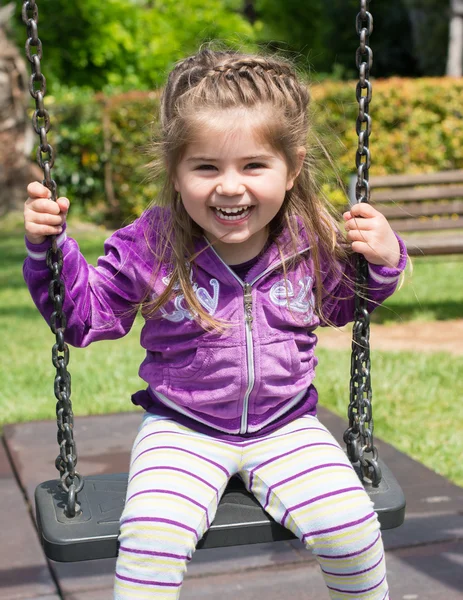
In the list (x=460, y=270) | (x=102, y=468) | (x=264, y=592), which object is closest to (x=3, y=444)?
(x=102, y=468)

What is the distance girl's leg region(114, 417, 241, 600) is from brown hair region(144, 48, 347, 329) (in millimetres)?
316

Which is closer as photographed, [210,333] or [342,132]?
[210,333]

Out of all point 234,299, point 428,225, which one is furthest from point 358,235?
point 428,225

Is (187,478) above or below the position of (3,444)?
above

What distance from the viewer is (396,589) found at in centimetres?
253

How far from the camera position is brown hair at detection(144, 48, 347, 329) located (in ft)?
6.93

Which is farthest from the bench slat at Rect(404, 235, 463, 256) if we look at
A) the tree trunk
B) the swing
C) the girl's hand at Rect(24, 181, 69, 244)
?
the tree trunk

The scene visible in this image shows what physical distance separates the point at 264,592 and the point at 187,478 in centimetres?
71

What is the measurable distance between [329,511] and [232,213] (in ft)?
2.37

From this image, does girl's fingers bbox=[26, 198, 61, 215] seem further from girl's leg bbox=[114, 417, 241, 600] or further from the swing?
girl's leg bbox=[114, 417, 241, 600]

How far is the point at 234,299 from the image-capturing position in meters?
2.21

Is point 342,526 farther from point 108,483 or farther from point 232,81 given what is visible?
point 232,81

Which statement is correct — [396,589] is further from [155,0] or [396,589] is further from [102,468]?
[155,0]

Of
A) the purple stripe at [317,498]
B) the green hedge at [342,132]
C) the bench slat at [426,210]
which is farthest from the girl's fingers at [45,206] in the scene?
the green hedge at [342,132]
